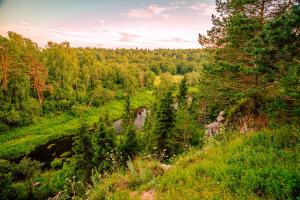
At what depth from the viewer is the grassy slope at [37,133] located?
38156mm

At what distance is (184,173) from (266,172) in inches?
93.3

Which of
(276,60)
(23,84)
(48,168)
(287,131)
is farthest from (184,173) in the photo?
(23,84)

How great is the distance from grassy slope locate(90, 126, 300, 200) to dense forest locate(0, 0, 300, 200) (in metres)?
0.03

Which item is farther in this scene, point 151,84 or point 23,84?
point 151,84

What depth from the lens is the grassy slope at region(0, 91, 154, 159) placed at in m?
38.2

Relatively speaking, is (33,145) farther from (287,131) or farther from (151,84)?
(151,84)

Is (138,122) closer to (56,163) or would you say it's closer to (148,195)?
(56,163)

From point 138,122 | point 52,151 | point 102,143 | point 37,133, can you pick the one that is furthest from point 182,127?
point 37,133

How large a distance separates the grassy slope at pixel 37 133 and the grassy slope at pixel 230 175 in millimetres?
36545

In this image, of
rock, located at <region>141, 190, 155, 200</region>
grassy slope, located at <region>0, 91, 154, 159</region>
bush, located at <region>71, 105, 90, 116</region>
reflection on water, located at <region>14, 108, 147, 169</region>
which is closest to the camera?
rock, located at <region>141, 190, 155, 200</region>

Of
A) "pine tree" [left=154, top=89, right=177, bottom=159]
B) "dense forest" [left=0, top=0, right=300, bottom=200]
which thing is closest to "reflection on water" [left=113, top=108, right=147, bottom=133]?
"dense forest" [left=0, top=0, right=300, bottom=200]

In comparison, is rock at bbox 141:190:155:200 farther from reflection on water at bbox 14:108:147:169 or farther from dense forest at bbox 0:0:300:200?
reflection on water at bbox 14:108:147:169

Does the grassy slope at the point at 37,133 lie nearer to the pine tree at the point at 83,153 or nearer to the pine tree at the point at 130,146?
the pine tree at the point at 83,153

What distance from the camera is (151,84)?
10200 cm
